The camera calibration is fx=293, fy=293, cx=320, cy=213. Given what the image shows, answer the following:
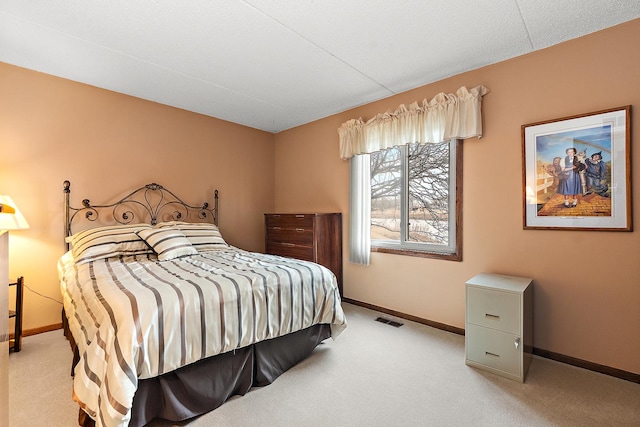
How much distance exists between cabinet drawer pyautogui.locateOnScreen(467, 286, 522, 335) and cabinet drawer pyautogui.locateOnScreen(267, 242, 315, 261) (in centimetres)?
179

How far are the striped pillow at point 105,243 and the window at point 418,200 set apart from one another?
8.34ft

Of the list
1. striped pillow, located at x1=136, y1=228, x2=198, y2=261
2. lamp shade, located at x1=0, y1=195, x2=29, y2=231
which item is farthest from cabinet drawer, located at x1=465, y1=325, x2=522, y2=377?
lamp shade, located at x1=0, y1=195, x2=29, y2=231

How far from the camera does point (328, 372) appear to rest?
7.01 feet

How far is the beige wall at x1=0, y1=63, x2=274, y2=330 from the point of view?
2.67 metres

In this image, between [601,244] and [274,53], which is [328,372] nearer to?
[601,244]

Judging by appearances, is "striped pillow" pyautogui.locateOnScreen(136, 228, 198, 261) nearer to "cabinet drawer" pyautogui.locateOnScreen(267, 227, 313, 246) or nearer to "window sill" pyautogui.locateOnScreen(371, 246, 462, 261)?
"cabinet drawer" pyautogui.locateOnScreen(267, 227, 313, 246)

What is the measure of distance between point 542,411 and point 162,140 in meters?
4.24

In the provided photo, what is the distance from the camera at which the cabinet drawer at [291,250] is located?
3580 millimetres

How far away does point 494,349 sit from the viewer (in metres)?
2.13

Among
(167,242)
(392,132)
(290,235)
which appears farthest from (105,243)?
(392,132)

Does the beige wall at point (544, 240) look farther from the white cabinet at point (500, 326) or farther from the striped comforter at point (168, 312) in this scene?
the striped comforter at point (168, 312)

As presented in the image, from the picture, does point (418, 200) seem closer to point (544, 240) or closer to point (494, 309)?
point (544, 240)

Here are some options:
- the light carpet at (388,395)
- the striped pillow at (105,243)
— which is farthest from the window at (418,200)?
the striped pillow at (105,243)

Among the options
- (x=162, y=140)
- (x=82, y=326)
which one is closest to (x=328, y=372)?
(x=82, y=326)
